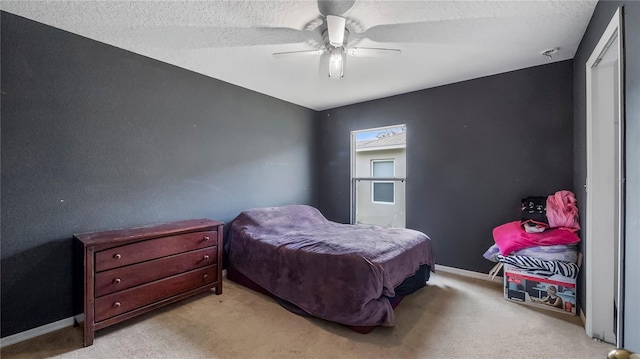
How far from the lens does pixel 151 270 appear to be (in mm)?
2213

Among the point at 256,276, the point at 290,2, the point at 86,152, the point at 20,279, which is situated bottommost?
the point at 256,276

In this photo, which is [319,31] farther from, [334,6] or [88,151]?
[88,151]

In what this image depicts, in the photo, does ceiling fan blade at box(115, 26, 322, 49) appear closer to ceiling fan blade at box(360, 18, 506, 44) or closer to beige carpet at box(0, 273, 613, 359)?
ceiling fan blade at box(360, 18, 506, 44)

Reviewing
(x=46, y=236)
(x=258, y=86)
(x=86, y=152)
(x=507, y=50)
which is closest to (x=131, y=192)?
(x=86, y=152)

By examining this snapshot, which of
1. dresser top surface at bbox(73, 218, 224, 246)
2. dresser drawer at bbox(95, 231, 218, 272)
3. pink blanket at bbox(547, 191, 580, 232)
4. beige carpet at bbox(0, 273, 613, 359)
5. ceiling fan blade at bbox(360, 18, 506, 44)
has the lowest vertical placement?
beige carpet at bbox(0, 273, 613, 359)

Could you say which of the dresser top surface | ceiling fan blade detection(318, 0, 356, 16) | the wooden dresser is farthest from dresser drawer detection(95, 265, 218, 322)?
ceiling fan blade detection(318, 0, 356, 16)

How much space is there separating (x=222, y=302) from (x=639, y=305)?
9.19ft

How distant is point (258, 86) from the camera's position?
3453 mm

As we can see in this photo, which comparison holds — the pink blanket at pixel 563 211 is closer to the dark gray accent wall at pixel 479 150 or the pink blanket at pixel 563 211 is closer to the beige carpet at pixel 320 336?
the dark gray accent wall at pixel 479 150

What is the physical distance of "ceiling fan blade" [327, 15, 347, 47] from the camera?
5.80ft

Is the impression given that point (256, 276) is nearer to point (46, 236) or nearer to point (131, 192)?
point (131, 192)

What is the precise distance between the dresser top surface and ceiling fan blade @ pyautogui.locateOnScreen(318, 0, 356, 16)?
2160mm

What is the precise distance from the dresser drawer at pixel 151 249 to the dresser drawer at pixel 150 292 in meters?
0.23

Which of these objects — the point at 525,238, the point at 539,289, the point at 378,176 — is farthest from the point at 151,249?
the point at 539,289
